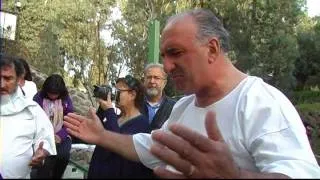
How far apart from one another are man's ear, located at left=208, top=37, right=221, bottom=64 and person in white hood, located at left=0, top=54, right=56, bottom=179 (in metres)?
2.03

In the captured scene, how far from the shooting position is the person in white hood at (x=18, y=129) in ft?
13.0

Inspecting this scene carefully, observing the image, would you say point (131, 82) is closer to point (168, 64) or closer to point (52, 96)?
point (52, 96)

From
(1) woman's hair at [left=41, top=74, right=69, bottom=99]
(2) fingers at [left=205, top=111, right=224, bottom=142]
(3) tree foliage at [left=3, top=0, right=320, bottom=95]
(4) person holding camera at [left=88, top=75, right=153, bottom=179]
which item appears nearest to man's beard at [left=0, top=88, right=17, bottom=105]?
(4) person holding camera at [left=88, top=75, right=153, bottom=179]

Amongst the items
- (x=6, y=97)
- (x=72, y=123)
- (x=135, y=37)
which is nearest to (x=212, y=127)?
(x=72, y=123)

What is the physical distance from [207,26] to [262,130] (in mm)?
564

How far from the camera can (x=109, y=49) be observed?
35.4 metres

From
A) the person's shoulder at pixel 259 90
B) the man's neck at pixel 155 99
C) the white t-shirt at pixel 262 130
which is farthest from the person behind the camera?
the man's neck at pixel 155 99

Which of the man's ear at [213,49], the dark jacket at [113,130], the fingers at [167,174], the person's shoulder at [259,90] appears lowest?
the dark jacket at [113,130]

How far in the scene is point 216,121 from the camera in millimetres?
1700

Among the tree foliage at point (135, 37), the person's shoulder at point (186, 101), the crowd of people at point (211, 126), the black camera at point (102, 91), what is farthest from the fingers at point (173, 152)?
the tree foliage at point (135, 37)

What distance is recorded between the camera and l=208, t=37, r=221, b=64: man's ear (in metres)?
2.26

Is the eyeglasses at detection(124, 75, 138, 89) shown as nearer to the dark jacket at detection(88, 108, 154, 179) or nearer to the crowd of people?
the dark jacket at detection(88, 108, 154, 179)

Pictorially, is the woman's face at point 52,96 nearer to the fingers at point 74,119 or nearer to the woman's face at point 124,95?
the woman's face at point 124,95

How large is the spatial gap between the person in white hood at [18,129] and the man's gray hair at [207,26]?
1967 millimetres
